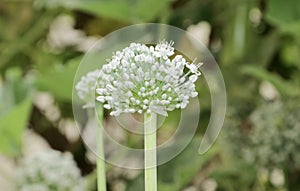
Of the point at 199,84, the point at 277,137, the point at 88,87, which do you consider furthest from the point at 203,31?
the point at 88,87

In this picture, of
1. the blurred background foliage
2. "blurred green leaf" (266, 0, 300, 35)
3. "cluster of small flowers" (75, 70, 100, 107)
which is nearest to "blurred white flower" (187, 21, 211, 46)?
the blurred background foliage

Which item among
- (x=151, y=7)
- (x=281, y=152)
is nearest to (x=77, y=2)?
(x=151, y=7)

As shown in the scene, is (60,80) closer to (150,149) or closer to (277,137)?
(277,137)

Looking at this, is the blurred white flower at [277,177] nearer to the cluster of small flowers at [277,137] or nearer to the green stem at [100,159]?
the cluster of small flowers at [277,137]

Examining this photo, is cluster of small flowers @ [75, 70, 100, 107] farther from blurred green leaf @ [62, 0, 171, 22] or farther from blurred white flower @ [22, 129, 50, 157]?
blurred white flower @ [22, 129, 50, 157]

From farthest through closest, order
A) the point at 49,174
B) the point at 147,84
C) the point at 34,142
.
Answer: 1. the point at 34,142
2. the point at 49,174
3. the point at 147,84
